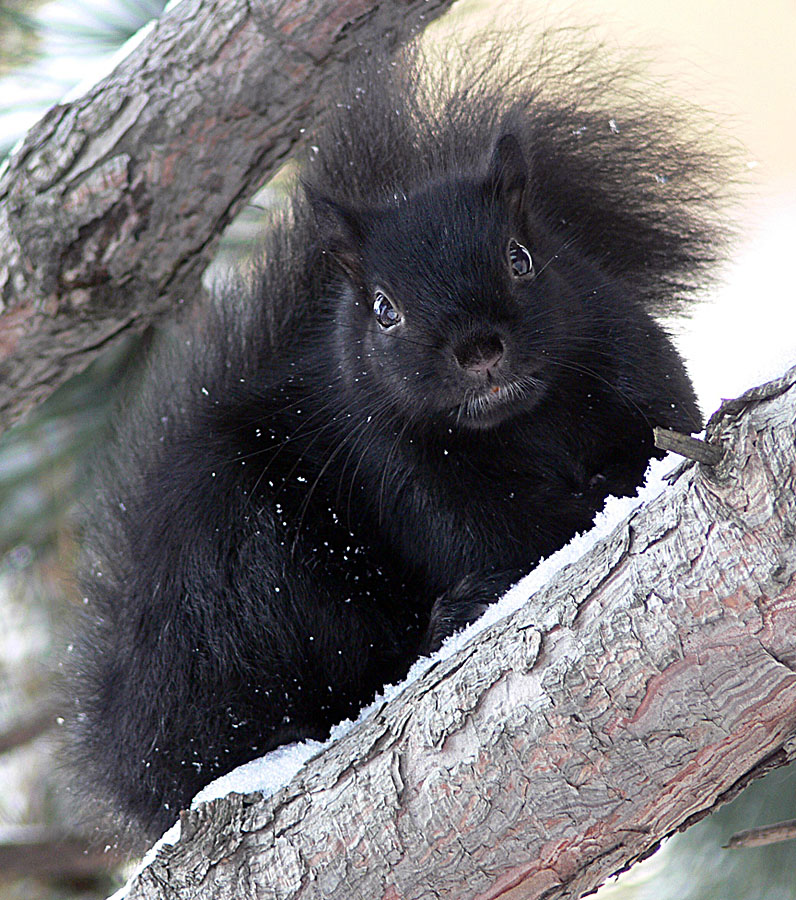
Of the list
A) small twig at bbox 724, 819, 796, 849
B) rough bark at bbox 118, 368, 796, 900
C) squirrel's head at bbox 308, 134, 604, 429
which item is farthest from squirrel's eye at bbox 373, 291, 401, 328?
small twig at bbox 724, 819, 796, 849

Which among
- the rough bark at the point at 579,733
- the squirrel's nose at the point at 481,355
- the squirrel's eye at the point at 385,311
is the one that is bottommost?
the rough bark at the point at 579,733

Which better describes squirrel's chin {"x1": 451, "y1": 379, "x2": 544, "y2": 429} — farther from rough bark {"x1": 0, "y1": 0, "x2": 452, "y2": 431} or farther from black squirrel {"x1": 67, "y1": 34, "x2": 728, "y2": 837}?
rough bark {"x1": 0, "y1": 0, "x2": 452, "y2": 431}

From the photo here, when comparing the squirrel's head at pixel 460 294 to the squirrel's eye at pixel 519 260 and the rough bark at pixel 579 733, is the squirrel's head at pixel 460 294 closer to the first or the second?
the squirrel's eye at pixel 519 260

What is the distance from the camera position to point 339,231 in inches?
46.4

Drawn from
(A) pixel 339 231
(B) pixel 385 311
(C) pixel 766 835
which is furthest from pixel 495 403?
(C) pixel 766 835

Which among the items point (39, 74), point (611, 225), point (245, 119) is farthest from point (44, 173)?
point (611, 225)

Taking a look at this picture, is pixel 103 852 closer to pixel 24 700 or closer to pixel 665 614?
pixel 24 700

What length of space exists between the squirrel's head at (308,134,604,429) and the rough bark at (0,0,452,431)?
0.36m

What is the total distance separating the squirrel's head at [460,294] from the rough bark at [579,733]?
9.6 inches

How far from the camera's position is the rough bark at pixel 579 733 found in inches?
28.7

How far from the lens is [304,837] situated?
Answer: 3.22 feet

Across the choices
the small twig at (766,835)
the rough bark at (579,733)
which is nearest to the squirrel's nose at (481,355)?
the rough bark at (579,733)

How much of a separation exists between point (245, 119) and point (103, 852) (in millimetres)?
1154

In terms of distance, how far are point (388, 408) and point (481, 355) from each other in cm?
22
